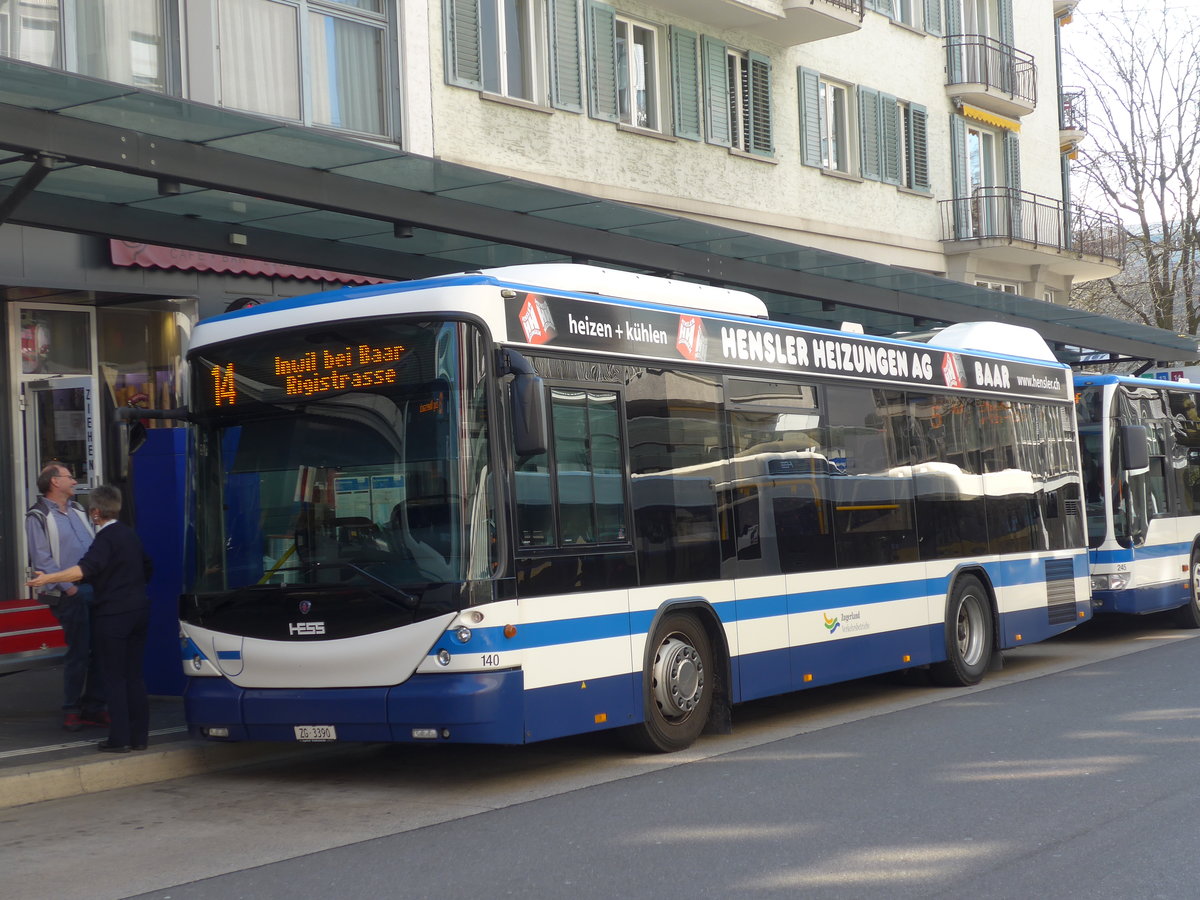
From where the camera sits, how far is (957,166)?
2873 centimetres

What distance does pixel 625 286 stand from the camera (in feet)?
32.0

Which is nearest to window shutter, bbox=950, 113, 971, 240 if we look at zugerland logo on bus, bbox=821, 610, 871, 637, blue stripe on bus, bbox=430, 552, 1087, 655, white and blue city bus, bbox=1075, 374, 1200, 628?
white and blue city bus, bbox=1075, 374, 1200, 628

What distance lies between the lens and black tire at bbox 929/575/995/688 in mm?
12867

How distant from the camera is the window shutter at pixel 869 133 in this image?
25.6 m

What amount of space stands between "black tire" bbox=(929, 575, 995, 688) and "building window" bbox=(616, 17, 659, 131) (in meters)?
9.46

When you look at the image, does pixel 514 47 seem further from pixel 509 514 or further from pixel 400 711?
pixel 400 711

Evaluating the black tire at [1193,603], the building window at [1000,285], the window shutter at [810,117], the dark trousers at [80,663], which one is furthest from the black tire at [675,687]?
the building window at [1000,285]

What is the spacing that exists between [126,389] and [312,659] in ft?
27.8

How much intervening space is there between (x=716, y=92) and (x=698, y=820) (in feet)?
53.7

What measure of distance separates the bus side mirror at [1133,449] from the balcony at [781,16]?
8.77 metres

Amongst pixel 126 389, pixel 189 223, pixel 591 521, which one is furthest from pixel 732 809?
pixel 126 389

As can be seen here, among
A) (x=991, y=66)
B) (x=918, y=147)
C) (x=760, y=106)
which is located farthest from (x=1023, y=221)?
(x=760, y=106)

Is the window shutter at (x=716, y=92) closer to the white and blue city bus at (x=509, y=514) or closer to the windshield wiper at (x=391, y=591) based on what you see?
the white and blue city bus at (x=509, y=514)

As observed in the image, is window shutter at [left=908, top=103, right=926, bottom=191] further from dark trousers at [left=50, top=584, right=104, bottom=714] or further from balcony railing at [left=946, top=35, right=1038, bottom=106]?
dark trousers at [left=50, top=584, right=104, bottom=714]
